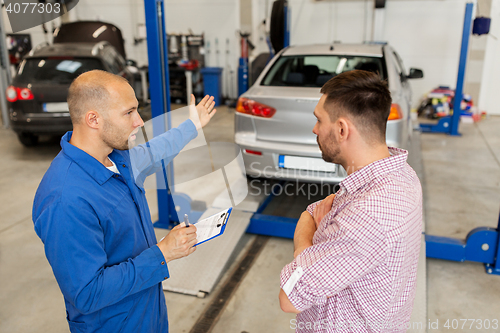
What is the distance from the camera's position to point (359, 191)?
115 cm

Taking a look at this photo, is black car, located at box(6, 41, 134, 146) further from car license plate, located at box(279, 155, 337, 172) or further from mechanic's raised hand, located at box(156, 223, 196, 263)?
mechanic's raised hand, located at box(156, 223, 196, 263)

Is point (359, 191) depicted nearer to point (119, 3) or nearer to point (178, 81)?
point (178, 81)

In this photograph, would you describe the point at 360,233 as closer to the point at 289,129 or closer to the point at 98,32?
the point at 289,129

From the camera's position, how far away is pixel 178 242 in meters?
1.29

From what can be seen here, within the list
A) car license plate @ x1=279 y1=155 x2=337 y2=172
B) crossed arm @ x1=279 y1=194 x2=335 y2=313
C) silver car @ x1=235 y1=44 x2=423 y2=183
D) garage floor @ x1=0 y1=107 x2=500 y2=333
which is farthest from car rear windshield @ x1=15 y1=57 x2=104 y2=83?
crossed arm @ x1=279 y1=194 x2=335 y2=313

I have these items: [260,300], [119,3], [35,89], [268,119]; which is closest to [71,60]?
[35,89]

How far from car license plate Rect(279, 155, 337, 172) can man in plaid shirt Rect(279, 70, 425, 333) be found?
6.28 ft

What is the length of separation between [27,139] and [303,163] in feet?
17.2

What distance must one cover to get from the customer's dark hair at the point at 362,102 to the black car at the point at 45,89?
5.32 metres

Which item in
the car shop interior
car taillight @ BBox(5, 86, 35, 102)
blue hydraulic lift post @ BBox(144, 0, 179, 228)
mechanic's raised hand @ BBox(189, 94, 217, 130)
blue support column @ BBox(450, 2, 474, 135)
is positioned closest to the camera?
the car shop interior

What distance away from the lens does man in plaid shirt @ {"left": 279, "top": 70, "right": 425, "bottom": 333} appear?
3.37 feet

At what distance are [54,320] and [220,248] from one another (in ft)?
4.14

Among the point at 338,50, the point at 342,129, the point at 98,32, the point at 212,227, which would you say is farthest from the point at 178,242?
the point at 98,32

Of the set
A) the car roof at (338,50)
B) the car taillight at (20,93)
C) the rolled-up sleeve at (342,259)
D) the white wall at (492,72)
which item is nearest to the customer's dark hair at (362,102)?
the rolled-up sleeve at (342,259)
